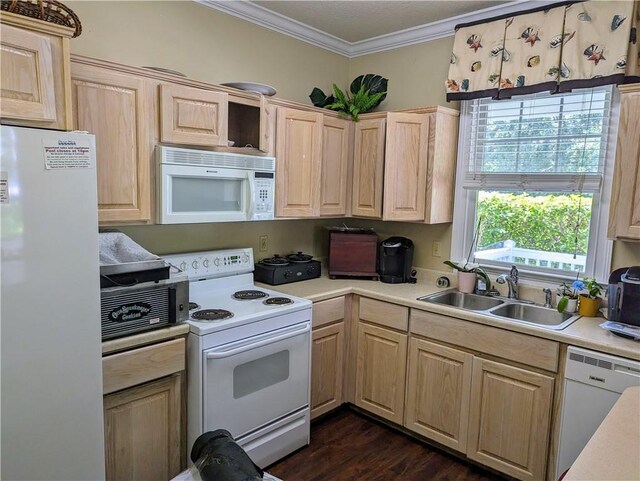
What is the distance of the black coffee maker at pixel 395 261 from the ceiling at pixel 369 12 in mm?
1496

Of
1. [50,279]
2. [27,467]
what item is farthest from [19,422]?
[50,279]

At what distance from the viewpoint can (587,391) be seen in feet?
6.53

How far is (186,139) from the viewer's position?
226 cm

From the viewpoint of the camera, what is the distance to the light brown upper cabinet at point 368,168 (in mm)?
3008

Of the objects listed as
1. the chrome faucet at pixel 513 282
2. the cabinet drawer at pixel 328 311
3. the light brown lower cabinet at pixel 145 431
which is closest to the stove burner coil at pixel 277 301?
the cabinet drawer at pixel 328 311

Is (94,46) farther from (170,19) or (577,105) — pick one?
(577,105)

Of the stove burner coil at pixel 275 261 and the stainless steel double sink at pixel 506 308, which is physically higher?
the stove burner coil at pixel 275 261

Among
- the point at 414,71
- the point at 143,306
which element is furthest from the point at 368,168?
the point at 143,306

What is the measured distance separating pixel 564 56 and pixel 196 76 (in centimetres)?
210

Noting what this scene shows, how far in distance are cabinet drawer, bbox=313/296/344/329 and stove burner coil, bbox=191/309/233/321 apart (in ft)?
2.04

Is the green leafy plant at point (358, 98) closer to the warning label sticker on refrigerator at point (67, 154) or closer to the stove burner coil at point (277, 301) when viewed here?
the stove burner coil at point (277, 301)

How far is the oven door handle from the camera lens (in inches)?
81.7

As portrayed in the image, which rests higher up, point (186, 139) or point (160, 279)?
point (186, 139)

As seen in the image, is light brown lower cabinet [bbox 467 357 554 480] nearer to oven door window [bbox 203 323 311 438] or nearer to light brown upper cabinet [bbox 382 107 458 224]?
oven door window [bbox 203 323 311 438]
